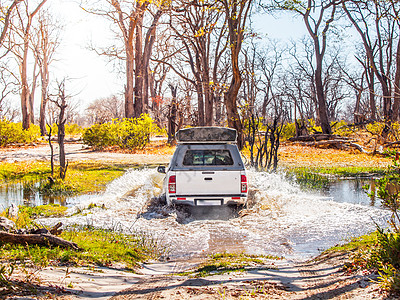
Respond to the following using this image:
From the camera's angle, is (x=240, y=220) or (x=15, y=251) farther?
(x=240, y=220)

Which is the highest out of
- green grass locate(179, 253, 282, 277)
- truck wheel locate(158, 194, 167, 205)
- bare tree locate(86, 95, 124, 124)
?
bare tree locate(86, 95, 124, 124)

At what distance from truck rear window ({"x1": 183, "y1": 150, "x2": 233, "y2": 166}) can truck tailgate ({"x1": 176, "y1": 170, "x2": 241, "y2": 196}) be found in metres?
0.53

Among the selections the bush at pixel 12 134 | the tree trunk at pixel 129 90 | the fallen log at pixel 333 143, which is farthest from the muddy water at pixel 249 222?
the bush at pixel 12 134

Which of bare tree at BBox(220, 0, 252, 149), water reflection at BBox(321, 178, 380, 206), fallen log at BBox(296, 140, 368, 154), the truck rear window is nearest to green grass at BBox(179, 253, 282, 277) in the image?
the truck rear window

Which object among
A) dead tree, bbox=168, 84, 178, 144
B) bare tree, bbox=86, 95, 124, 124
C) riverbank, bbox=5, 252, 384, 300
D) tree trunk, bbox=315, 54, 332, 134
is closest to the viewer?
riverbank, bbox=5, 252, 384, 300

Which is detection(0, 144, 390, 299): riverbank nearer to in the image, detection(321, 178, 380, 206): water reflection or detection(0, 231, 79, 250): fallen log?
detection(0, 231, 79, 250): fallen log

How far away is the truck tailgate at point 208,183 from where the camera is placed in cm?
830

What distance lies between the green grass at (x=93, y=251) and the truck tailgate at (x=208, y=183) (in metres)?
1.55

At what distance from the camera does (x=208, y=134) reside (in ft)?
30.7

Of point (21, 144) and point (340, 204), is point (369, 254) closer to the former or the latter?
point (340, 204)

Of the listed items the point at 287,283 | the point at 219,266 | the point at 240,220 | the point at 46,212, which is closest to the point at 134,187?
the point at 46,212

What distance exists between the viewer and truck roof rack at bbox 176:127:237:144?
9.27 meters

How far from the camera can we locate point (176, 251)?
6.51 meters

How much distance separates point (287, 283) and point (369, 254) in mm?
1154
